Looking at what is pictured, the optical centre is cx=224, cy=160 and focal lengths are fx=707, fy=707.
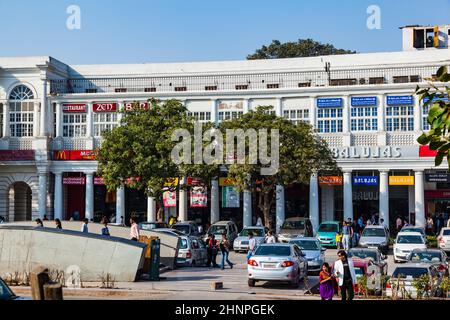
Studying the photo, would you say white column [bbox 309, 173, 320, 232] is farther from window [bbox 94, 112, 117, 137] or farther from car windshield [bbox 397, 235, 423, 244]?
window [bbox 94, 112, 117, 137]

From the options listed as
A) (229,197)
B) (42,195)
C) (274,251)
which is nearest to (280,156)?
(229,197)

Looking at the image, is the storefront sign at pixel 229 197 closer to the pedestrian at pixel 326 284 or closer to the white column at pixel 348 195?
the white column at pixel 348 195

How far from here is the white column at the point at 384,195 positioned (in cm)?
5094

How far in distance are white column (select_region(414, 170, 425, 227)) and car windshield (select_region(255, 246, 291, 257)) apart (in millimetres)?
29676

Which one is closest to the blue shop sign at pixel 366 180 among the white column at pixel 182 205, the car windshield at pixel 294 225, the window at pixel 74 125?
the car windshield at pixel 294 225

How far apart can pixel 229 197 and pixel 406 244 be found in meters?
21.0

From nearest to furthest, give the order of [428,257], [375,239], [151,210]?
[428,257], [375,239], [151,210]

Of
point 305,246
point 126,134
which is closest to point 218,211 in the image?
point 126,134

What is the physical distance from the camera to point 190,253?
30141 millimetres

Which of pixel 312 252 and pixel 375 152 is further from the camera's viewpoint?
pixel 375 152

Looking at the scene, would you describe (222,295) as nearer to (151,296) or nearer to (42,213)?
(151,296)

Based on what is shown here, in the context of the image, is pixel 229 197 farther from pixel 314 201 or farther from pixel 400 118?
pixel 400 118

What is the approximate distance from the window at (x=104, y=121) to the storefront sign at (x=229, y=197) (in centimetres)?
1088
